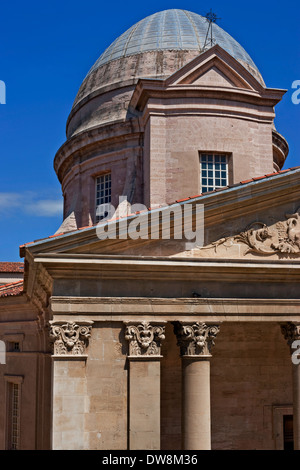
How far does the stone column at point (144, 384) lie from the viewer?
49.7ft

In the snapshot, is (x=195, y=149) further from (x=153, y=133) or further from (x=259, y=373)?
(x=259, y=373)

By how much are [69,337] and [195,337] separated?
3.20 metres

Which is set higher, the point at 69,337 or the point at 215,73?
the point at 215,73

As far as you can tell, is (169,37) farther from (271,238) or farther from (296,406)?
(296,406)

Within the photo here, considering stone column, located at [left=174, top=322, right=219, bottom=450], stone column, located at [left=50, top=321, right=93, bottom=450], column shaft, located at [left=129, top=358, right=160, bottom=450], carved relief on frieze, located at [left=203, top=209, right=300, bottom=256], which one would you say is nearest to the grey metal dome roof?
carved relief on frieze, located at [left=203, top=209, right=300, bottom=256]

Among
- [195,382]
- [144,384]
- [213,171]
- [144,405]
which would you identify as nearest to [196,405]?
[195,382]

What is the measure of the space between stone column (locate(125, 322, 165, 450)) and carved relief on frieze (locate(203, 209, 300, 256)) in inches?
111

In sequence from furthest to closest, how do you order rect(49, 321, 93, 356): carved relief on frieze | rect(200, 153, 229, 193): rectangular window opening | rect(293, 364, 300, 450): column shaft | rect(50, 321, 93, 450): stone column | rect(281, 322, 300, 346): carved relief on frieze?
rect(200, 153, 229, 193): rectangular window opening < rect(281, 322, 300, 346): carved relief on frieze < rect(293, 364, 300, 450): column shaft < rect(49, 321, 93, 356): carved relief on frieze < rect(50, 321, 93, 450): stone column

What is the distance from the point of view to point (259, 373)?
1964 centimetres

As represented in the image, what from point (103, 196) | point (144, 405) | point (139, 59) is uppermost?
point (139, 59)

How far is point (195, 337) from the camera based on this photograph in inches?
621

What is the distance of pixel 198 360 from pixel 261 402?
15.9ft

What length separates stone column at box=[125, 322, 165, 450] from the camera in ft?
49.7

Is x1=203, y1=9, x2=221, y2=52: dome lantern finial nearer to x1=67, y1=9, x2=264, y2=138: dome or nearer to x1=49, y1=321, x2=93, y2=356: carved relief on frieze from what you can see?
x1=67, y1=9, x2=264, y2=138: dome
